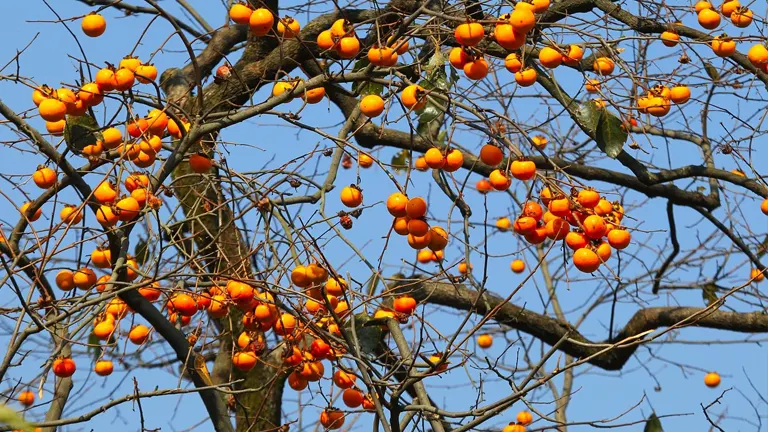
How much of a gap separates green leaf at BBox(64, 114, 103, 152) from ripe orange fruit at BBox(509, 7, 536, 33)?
112 cm

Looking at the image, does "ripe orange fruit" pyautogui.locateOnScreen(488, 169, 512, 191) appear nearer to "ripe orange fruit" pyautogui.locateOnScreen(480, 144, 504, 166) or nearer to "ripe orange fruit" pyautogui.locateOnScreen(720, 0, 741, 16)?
"ripe orange fruit" pyautogui.locateOnScreen(480, 144, 504, 166)

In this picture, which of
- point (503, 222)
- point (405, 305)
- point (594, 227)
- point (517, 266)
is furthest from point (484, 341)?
point (594, 227)

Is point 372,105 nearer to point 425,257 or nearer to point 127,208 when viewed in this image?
point 127,208

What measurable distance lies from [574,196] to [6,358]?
1.51 meters

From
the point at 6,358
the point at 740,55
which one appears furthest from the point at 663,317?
the point at 6,358

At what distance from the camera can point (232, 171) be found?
9.19ft

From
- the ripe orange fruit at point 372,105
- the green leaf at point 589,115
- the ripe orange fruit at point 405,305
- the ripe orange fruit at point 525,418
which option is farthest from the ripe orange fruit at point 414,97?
the ripe orange fruit at point 525,418

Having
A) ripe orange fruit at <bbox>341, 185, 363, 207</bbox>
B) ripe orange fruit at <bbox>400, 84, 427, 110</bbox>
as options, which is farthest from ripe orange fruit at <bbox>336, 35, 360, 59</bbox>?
ripe orange fruit at <bbox>341, 185, 363, 207</bbox>

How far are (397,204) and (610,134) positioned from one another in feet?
3.07

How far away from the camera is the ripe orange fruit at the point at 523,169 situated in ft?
8.14

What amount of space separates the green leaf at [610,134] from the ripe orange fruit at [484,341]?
314 cm

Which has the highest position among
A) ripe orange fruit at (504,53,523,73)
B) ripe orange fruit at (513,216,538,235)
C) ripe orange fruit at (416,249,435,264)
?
ripe orange fruit at (416,249,435,264)

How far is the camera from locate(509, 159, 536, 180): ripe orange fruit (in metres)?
2.48

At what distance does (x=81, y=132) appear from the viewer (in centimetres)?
248
